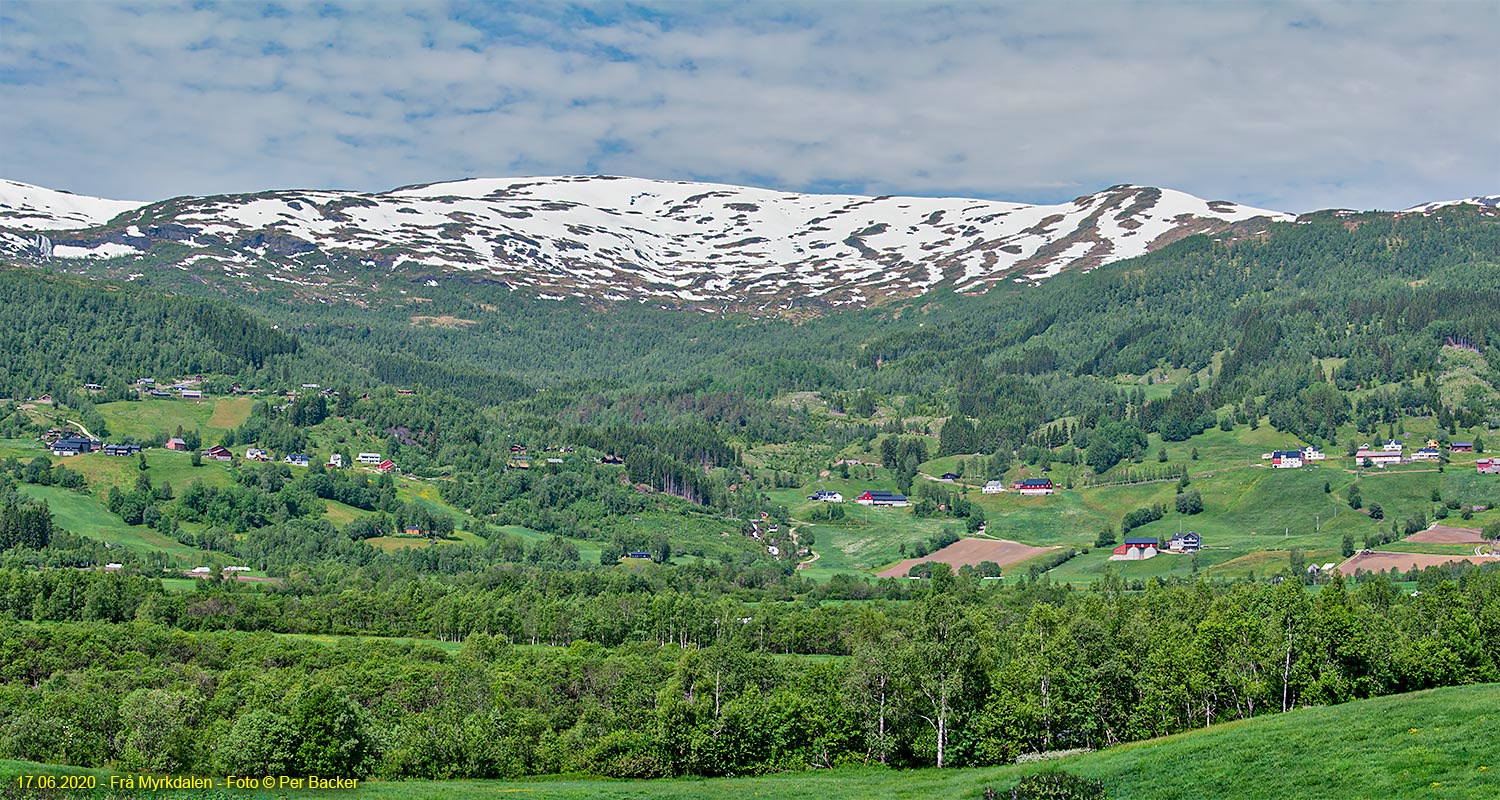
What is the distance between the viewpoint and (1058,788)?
190ft

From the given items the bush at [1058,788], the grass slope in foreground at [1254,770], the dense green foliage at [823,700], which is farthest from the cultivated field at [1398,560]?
the bush at [1058,788]

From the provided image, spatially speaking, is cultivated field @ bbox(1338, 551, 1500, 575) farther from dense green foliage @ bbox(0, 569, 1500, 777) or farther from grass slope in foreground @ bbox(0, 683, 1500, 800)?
grass slope in foreground @ bbox(0, 683, 1500, 800)

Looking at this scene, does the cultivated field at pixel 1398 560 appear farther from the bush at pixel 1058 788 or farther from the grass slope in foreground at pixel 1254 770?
the bush at pixel 1058 788

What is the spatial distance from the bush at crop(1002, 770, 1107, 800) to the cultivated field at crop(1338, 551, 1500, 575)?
137 m

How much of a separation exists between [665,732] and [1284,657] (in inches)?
1497

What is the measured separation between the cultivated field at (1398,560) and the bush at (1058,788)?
137 metres

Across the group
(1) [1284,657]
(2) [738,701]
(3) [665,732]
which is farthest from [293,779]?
(1) [1284,657]

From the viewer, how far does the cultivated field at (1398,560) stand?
180 metres

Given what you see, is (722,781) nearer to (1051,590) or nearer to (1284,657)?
(1284,657)

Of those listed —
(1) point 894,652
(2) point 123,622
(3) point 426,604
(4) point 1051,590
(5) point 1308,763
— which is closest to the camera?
(5) point 1308,763

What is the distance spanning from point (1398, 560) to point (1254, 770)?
14725 centimetres

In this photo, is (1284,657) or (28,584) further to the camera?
(28,584)

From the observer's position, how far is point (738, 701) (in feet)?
270

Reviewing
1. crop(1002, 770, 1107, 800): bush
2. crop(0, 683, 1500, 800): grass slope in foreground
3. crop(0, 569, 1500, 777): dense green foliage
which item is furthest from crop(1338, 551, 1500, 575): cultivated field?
crop(1002, 770, 1107, 800): bush
